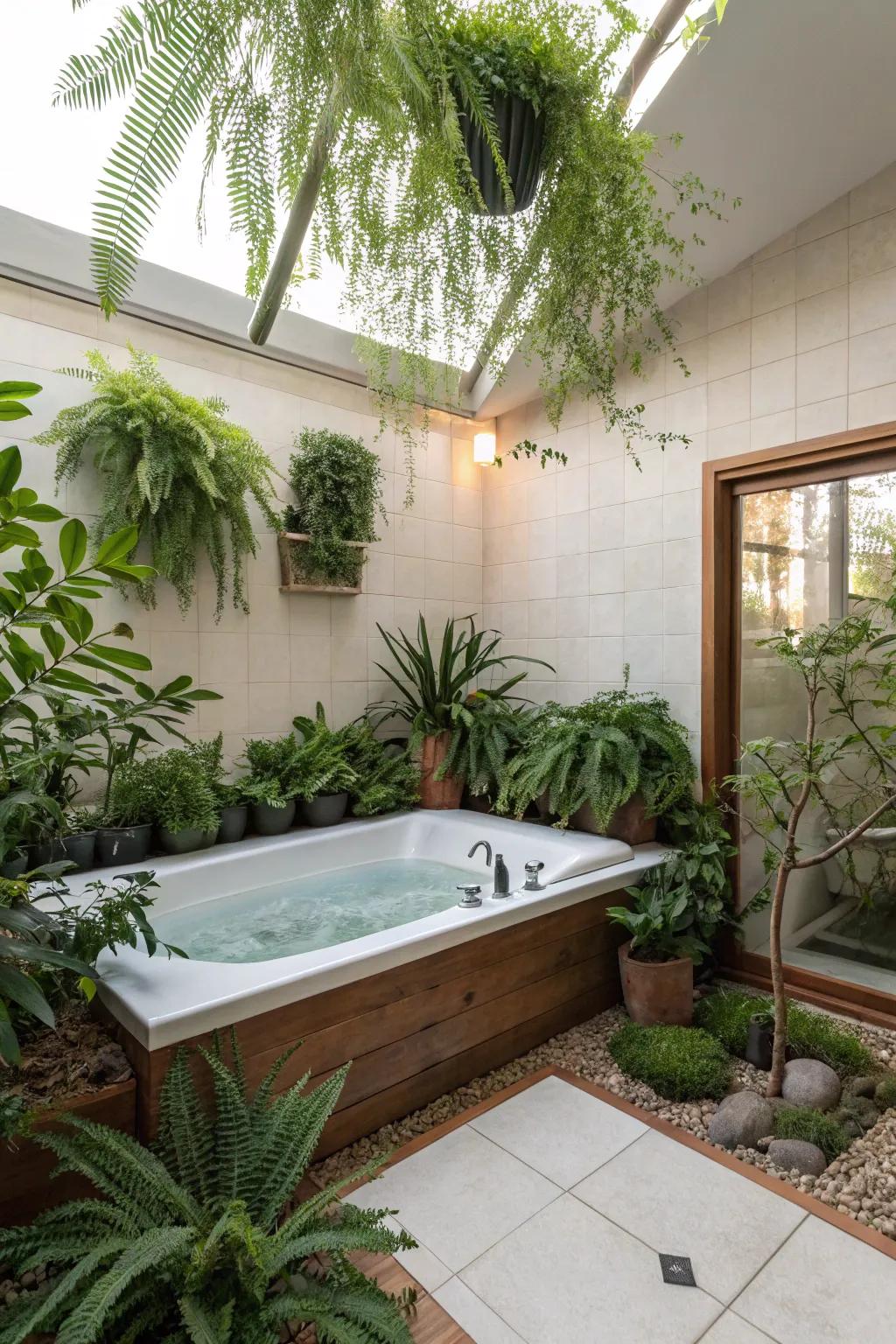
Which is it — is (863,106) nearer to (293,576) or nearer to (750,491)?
(750,491)

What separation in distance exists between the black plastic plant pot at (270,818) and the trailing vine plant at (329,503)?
983 millimetres

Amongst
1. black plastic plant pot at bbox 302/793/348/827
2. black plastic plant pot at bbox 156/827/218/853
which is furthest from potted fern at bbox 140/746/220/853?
black plastic plant pot at bbox 302/793/348/827

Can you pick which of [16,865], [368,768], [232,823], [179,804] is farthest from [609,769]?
[16,865]

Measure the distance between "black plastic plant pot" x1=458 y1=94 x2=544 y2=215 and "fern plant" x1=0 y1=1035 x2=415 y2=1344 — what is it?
212 cm

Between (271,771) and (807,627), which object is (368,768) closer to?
(271,771)

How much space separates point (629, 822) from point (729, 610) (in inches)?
36.9

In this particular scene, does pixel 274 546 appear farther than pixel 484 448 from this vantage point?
No

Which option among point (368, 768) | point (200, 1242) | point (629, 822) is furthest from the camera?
point (368, 768)

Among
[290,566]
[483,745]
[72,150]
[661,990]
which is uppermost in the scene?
[72,150]

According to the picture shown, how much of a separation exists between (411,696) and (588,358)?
5.80 feet

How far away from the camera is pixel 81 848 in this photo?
7.66ft

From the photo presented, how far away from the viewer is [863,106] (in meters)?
2.09

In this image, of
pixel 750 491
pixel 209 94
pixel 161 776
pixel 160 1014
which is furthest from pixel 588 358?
pixel 160 1014

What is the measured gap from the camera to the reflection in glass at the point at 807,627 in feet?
8.01
